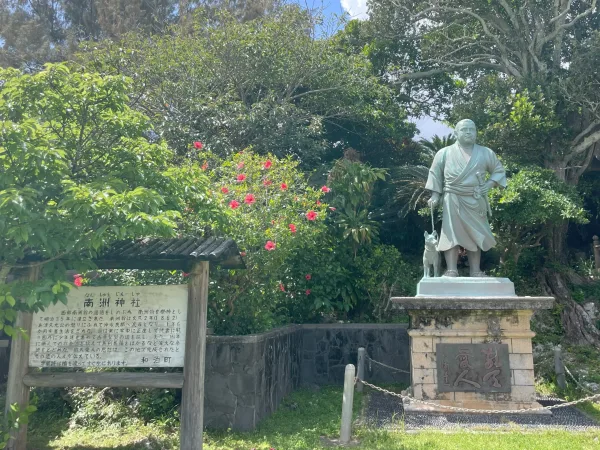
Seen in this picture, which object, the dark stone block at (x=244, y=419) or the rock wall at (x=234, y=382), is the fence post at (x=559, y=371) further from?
the dark stone block at (x=244, y=419)

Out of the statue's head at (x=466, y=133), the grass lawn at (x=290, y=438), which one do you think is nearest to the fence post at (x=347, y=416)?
the grass lawn at (x=290, y=438)

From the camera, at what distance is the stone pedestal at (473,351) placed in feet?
23.4

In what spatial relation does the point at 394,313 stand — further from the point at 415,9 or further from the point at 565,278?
the point at 415,9

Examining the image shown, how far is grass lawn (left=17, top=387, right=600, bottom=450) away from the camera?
5.72 metres

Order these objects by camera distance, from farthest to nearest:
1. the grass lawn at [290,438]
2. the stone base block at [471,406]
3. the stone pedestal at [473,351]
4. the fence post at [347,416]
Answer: the stone pedestal at [473,351], the stone base block at [471,406], the fence post at [347,416], the grass lawn at [290,438]

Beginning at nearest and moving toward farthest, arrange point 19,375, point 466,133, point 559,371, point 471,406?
1. point 19,375
2. point 471,406
3. point 466,133
4. point 559,371

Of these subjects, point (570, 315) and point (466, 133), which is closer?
point (466, 133)

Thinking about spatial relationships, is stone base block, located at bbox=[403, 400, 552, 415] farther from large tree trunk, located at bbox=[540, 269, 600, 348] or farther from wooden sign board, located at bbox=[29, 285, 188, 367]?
large tree trunk, located at bbox=[540, 269, 600, 348]

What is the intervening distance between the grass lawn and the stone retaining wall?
11.8 inches

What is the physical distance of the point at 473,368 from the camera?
7242 millimetres

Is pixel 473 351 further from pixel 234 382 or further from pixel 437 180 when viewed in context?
pixel 234 382

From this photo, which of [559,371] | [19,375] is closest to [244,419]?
[19,375]

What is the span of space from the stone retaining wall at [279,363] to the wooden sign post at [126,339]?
3.47 feet

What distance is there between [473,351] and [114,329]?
4723mm
